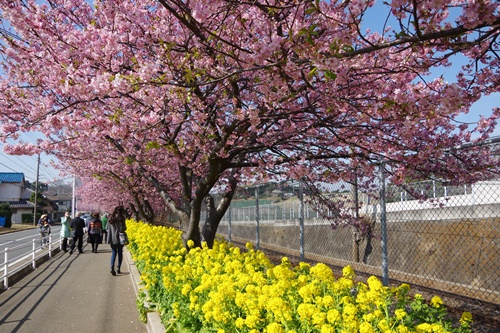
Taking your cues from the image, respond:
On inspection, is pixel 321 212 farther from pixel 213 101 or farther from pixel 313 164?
pixel 213 101

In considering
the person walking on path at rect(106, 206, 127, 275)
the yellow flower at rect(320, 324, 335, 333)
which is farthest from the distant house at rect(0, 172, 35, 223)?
the yellow flower at rect(320, 324, 335, 333)

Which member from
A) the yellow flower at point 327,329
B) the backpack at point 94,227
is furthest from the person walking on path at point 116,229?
the yellow flower at point 327,329

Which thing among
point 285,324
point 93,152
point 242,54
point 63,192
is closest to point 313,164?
point 242,54

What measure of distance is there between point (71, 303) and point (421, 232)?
20.4 ft

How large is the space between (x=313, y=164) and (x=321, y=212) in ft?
3.11

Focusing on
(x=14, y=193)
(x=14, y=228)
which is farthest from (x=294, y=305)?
(x=14, y=193)

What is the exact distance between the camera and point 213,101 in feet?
19.9

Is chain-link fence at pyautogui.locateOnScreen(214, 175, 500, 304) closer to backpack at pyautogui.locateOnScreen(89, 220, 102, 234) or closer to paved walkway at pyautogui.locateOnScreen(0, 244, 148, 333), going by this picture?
paved walkway at pyautogui.locateOnScreen(0, 244, 148, 333)

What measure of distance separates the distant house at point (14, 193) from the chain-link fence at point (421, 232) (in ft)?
230

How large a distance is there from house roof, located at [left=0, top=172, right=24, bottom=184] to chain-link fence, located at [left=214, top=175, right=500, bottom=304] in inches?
2824

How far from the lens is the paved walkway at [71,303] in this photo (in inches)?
250

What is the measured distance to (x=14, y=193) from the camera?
2857 inches

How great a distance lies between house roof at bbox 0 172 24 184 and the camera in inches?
2807

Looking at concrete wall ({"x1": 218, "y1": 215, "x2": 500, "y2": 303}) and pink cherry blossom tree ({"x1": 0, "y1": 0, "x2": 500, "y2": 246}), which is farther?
concrete wall ({"x1": 218, "y1": 215, "x2": 500, "y2": 303})
